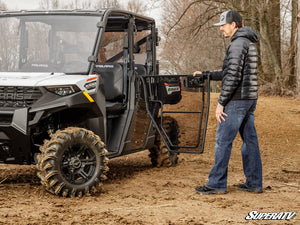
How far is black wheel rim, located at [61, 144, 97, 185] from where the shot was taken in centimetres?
601

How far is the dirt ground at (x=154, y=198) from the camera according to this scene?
504 cm

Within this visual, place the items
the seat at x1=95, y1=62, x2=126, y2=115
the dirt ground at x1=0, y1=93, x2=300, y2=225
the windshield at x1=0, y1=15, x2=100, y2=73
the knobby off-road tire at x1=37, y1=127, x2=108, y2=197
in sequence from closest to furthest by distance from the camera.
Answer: the dirt ground at x1=0, y1=93, x2=300, y2=225
the knobby off-road tire at x1=37, y1=127, x2=108, y2=197
the windshield at x1=0, y1=15, x2=100, y2=73
the seat at x1=95, y1=62, x2=126, y2=115

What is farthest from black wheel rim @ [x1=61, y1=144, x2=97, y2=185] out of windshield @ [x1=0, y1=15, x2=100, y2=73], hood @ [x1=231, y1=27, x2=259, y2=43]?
hood @ [x1=231, y1=27, x2=259, y2=43]

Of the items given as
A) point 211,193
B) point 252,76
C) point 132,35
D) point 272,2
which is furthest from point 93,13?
point 272,2

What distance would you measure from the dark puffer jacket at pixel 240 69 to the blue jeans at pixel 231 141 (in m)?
0.12

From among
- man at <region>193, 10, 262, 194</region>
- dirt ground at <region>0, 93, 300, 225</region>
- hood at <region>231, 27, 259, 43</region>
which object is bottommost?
dirt ground at <region>0, 93, 300, 225</region>

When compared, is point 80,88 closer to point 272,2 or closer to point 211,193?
point 211,193

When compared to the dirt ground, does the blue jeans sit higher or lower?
higher

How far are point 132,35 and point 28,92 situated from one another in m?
2.17

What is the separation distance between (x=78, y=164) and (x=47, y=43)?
166cm

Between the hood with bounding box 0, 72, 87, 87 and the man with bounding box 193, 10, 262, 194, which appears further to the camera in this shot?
the man with bounding box 193, 10, 262, 194

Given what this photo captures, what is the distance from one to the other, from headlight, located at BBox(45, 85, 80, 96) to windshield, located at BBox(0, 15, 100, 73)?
0.49 m

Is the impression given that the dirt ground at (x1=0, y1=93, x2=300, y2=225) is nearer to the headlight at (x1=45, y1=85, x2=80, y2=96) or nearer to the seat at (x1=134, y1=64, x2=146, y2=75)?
the seat at (x1=134, y1=64, x2=146, y2=75)

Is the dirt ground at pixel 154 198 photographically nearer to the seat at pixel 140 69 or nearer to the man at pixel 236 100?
the man at pixel 236 100
